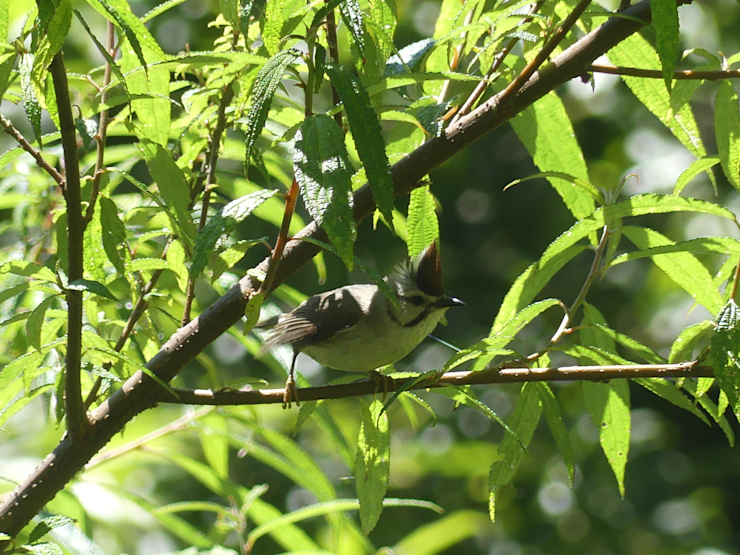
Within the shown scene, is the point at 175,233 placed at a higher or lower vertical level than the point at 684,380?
higher

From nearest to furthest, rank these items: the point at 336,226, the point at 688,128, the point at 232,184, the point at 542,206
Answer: the point at 336,226 → the point at 688,128 → the point at 232,184 → the point at 542,206

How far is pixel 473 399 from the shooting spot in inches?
56.6

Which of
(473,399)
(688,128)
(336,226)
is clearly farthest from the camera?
(688,128)

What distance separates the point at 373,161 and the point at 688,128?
884 millimetres

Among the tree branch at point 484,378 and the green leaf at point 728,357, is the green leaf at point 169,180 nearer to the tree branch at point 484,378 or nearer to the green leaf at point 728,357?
the tree branch at point 484,378

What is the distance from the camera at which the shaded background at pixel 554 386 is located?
4496mm

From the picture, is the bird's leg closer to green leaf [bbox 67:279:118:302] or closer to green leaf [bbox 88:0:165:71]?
green leaf [bbox 67:279:118:302]

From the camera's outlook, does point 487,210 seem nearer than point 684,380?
No

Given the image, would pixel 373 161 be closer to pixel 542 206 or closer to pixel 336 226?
pixel 336 226

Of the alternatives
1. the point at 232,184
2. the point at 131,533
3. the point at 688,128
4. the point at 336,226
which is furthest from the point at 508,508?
the point at 336,226

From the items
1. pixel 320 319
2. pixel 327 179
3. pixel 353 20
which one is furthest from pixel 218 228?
pixel 320 319

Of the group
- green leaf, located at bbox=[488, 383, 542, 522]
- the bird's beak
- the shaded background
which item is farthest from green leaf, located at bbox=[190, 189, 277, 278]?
the shaded background

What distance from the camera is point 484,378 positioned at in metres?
1.33

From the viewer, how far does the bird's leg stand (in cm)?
143
